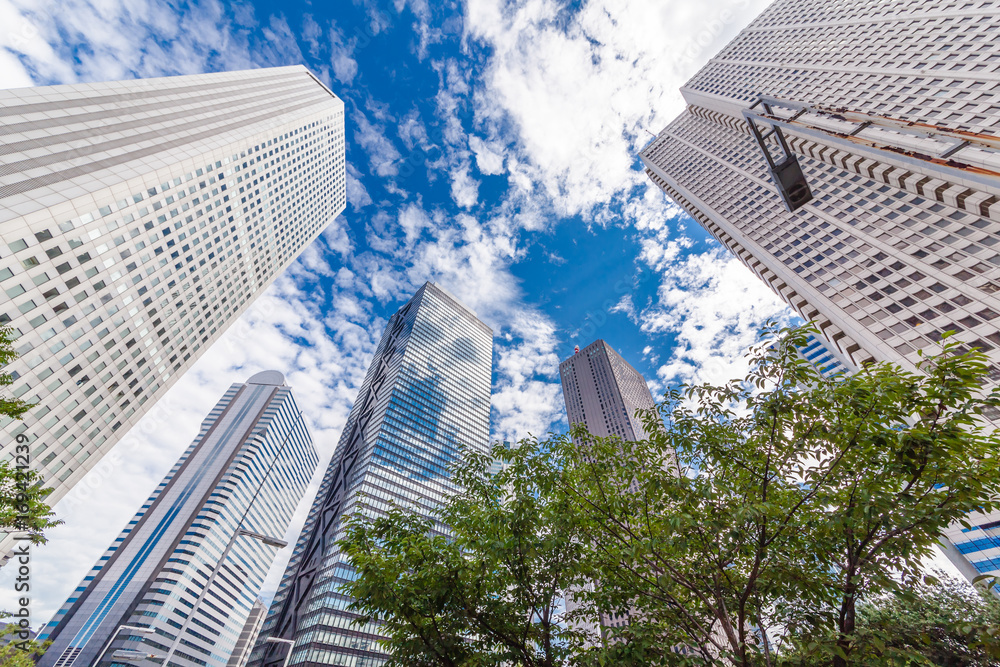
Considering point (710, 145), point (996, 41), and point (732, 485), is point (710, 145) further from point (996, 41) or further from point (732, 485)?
point (732, 485)

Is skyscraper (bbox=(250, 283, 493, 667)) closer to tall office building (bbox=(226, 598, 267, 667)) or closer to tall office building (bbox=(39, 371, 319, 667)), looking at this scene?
tall office building (bbox=(39, 371, 319, 667))

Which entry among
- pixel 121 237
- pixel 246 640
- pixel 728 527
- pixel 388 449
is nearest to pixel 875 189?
pixel 728 527

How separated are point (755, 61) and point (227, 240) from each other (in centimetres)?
10463

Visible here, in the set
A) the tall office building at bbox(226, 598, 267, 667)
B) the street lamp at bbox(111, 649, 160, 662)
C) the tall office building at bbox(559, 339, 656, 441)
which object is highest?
the tall office building at bbox(559, 339, 656, 441)

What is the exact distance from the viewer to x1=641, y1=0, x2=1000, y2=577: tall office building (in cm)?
3180

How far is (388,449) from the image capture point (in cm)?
9206

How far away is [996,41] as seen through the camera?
42.0m

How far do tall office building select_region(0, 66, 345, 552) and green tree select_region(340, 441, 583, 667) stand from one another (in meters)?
46.1

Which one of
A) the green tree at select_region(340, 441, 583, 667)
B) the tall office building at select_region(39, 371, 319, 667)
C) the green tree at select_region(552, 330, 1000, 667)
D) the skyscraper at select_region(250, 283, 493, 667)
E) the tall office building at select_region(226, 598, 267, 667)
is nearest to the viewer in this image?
the green tree at select_region(552, 330, 1000, 667)

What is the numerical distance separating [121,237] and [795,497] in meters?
68.7

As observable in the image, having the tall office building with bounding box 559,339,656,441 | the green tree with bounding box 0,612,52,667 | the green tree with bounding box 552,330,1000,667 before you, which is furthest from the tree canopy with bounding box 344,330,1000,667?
the tall office building with bounding box 559,339,656,441

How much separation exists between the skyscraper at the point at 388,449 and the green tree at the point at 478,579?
3942 centimetres

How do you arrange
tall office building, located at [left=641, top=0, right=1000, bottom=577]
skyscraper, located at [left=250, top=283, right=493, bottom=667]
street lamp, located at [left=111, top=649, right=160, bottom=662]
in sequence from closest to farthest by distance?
tall office building, located at [left=641, top=0, right=1000, bottom=577], skyscraper, located at [left=250, top=283, right=493, bottom=667], street lamp, located at [left=111, top=649, right=160, bottom=662]

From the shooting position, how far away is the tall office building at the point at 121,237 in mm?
39531
